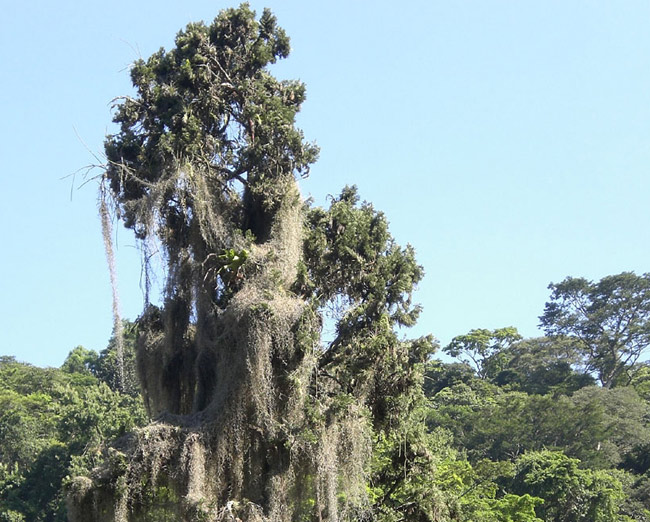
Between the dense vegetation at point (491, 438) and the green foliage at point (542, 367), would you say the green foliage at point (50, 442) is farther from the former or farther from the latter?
the green foliage at point (542, 367)

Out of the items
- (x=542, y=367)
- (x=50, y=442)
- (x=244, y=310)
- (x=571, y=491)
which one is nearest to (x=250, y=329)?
(x=244, y=310)

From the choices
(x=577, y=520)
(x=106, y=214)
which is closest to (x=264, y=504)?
(x=106, y=214)

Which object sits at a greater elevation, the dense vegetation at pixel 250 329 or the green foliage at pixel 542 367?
the green foliage at pixel 542 367

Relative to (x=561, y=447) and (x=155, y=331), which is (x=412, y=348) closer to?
(x=155, y=331)

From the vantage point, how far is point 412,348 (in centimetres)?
1446

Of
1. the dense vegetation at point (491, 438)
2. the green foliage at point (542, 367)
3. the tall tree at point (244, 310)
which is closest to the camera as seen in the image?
the tall tree at point (244, 310)

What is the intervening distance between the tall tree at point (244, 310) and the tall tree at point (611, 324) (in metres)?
47.6

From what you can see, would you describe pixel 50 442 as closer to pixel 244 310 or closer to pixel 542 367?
pixel 244 310

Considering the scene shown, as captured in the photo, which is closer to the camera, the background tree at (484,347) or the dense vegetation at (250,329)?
the dense vegetation at (250,329)

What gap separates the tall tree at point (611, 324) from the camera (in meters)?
59.5

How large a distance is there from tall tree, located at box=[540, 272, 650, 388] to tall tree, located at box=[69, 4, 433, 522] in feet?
156

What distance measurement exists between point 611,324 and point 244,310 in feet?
173

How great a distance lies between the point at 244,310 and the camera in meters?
12.9

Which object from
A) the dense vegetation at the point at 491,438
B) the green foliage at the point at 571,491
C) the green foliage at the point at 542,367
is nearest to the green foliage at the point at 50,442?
the dense vegetation at the point at 491,438
